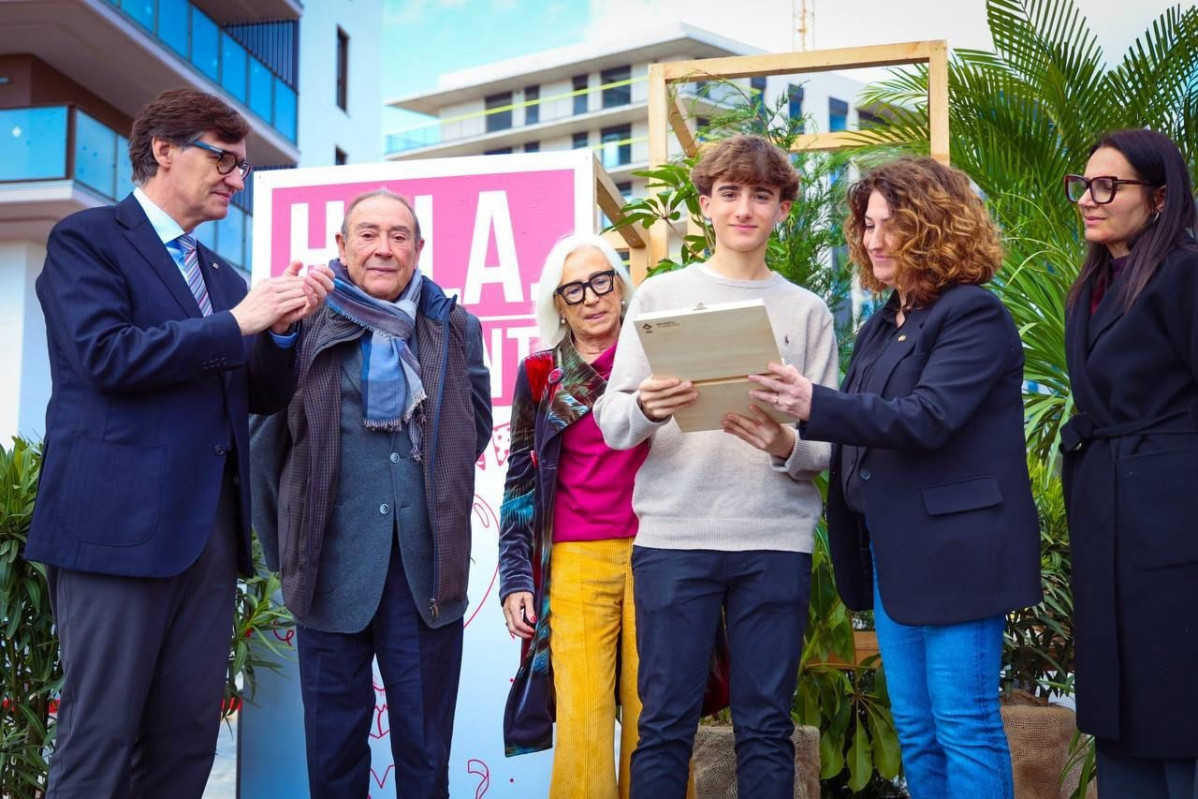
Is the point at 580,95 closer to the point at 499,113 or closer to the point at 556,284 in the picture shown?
the point at 499,113

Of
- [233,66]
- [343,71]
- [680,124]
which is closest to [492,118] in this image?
[343,71]

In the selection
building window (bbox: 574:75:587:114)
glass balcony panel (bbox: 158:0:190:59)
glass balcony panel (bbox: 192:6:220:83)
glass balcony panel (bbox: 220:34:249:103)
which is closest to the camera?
glass balcony panel (bbox: 158:0:190:59)

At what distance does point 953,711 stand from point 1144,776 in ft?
1.53

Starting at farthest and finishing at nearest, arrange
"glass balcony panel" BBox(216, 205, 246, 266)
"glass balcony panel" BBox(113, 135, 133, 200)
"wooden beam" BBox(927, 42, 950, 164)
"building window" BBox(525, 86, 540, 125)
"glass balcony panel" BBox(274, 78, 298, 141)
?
1. "building window" BBox(525, 86, 540, 125)
2. "glass balcony panel" BBox(274, 78, 298, 141)
3. "glass balcony panel" BBox(216, 205, 246, 266)
4. "glass balcony panel" BBox(113, 135, 133, 200)
5. "wooden beam" BBox(927, 42, 950, 164)

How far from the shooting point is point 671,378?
2268 mm

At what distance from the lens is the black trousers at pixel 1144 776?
2275mm

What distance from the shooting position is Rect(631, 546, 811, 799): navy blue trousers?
238cm

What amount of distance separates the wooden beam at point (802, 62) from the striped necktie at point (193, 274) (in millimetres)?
2561

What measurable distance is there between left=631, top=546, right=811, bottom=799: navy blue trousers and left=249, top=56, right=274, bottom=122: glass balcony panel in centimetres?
1680

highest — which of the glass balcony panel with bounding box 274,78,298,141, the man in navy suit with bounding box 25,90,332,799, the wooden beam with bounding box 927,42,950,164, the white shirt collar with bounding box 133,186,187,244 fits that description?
the glass balcony panel with bounding box 274,78,298,141

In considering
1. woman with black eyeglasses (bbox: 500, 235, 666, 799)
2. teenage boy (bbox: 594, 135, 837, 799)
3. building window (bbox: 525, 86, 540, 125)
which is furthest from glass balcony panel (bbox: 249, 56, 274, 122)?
building window (bbox: 525, 86, 540, 125)

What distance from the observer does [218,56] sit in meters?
16.9

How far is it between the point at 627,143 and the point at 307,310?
5142 cm

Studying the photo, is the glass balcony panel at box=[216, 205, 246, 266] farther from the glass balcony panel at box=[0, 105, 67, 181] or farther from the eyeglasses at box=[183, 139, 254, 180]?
the eyeglasses at box=[183, 139, 254, 180]
